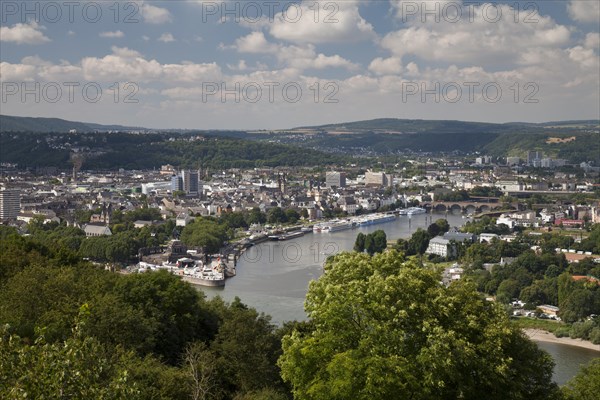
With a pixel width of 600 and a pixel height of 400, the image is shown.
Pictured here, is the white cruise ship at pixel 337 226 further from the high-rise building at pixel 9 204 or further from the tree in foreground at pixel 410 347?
the tree in foreground at pixel 410 347

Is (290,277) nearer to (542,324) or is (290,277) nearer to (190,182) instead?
(542,324)

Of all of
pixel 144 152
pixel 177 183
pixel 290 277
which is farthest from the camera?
pixel 144 152

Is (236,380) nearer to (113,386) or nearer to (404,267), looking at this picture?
(404,267)

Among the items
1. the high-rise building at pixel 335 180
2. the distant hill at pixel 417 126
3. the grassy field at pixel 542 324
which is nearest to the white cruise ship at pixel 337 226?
the high-rise building at pixel 335 180

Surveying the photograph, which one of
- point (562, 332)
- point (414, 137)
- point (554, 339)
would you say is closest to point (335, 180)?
point (562, 332)

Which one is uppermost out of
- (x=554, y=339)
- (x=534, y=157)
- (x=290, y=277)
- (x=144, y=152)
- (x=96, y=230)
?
(x=144, y=152)

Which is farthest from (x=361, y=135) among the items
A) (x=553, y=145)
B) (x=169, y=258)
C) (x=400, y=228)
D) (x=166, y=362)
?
(x=166, y=362)

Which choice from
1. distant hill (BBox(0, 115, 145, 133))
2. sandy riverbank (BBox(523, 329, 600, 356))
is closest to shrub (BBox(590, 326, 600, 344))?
sandy riverbank (BBox(523, 329, 600, 356))
